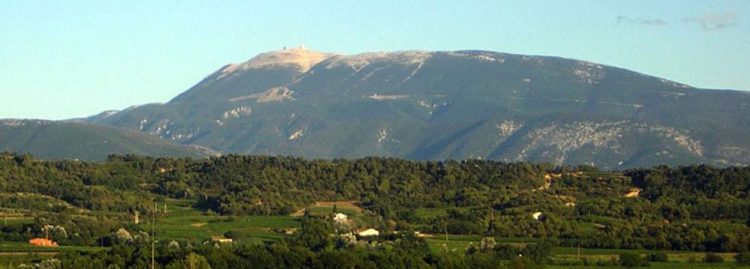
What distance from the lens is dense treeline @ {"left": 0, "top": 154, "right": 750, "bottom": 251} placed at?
9075 cm

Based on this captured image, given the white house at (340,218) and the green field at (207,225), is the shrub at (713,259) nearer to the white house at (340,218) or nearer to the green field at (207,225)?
the green field at (207,225)

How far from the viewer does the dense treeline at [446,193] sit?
90.8 metres

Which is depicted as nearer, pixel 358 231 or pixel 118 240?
pixel 118 240

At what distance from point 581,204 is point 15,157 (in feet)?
137

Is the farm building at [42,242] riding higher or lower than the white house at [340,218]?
lower

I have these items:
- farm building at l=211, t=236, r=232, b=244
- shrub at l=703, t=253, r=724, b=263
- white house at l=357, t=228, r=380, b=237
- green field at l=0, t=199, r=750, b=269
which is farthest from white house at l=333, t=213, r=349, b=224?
shrub at l=703, t=253, r=724, b=263

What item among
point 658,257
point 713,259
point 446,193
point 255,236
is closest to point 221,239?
→ point 255,236

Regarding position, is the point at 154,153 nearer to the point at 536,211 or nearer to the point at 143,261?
the point at 536,211

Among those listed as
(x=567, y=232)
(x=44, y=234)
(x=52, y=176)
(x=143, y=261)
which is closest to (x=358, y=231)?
(x=567, y=232)

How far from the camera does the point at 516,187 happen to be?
363 feet

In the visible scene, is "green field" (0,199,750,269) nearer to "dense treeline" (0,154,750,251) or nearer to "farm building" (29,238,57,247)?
"farm building" (29,238,57,247)

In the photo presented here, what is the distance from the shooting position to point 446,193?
367ft

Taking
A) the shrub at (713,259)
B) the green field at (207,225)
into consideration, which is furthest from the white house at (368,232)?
the shrub at (713,259)

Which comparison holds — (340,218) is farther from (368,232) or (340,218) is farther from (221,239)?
Answer: (221,239)
